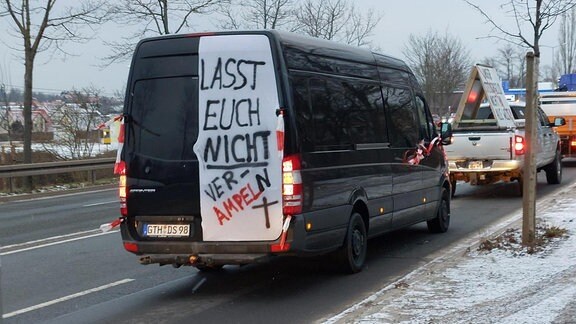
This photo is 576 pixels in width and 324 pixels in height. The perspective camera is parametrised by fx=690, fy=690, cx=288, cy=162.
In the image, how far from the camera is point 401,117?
9102mm

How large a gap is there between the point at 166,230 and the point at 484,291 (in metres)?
3.05

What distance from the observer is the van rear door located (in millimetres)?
6516

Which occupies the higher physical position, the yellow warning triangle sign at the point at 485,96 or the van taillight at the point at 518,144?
the yellow warning triangle sign at the point at 485,96

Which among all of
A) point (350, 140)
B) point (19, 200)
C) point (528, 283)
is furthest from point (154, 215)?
point (19, 200)

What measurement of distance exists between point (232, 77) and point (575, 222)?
19.0 feet

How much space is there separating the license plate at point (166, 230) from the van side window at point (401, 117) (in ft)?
10.2

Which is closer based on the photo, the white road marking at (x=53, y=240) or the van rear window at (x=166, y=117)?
the van rear window at (x=166, y=117)

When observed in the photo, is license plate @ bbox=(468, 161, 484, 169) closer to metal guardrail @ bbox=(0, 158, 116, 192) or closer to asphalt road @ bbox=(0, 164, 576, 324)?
asphalt road @ bbox=(0, 164, 576, 324)

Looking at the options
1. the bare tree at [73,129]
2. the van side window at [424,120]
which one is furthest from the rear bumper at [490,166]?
the bare tree at [73,129]

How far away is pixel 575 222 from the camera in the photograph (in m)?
9.75

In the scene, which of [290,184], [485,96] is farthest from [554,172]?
[290,184]

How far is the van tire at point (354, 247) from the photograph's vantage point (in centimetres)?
750

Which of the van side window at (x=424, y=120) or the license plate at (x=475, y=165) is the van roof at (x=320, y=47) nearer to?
the van side window at (x=424, y=120)

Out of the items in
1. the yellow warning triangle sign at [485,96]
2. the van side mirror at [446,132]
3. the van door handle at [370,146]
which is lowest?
the van door handle at [370,146]
